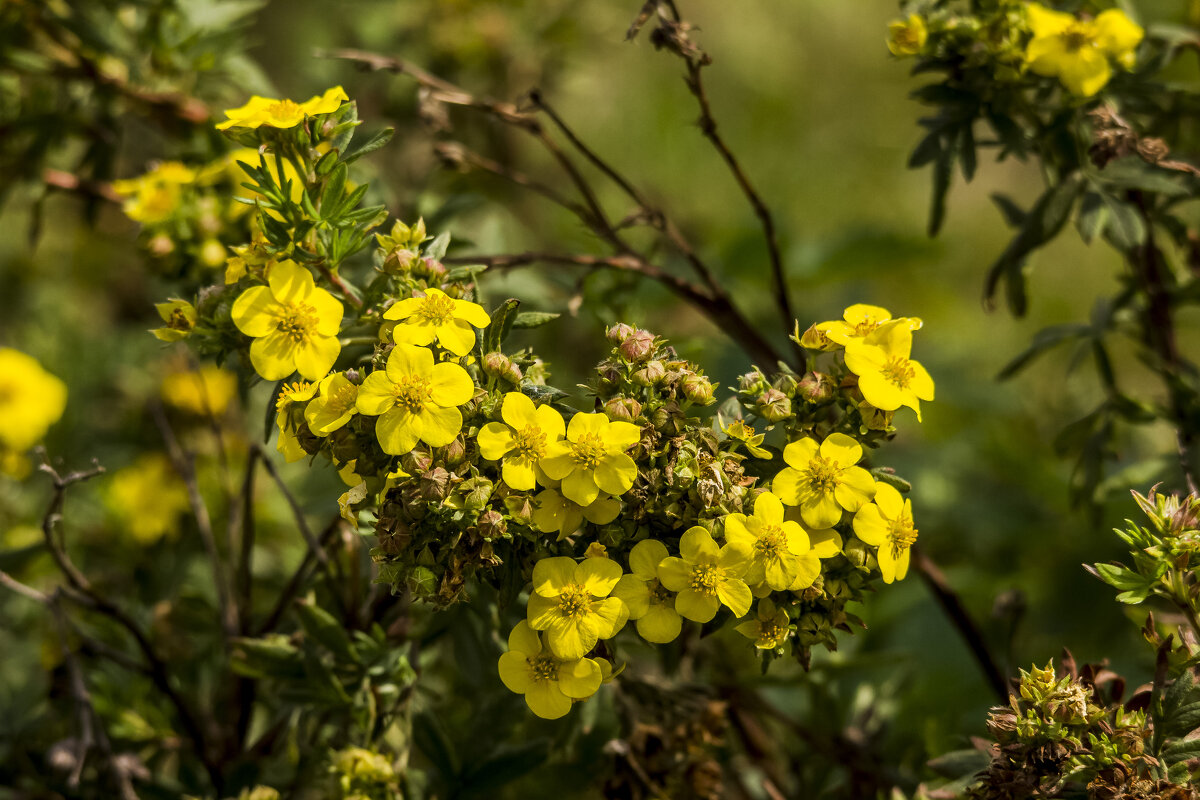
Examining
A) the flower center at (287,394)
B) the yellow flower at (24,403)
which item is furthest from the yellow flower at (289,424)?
the yellow flower at (24,403)

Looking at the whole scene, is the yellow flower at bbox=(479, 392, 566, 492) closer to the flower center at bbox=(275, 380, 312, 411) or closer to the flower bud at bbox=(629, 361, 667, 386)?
the flower bud at bbox=(629, 361, 667, 386)

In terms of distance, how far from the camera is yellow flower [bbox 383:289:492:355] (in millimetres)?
998

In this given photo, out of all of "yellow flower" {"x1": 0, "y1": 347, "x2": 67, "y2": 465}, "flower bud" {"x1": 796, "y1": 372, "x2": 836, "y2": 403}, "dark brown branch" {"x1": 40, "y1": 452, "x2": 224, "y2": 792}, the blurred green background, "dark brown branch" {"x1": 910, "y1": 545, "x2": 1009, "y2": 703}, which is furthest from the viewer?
"yellow flower" {"x1": 0, "y1": 347, "x2": 67, "y2": 465}

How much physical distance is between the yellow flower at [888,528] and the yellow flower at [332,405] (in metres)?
0.55

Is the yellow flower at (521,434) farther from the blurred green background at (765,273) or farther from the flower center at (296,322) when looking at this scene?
the blurred green background at (765,273)

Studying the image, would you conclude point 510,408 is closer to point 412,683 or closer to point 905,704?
point 412,683

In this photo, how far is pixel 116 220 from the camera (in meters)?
3.49

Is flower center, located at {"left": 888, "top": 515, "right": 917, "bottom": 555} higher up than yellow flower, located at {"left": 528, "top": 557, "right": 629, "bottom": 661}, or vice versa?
flower center, located at {"left": 888, "top": 515, "right": 917, "bottom": 555}

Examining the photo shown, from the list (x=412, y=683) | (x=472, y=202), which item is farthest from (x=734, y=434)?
(x=472, y=202)

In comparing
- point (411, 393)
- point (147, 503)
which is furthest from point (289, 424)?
point (147, 503)

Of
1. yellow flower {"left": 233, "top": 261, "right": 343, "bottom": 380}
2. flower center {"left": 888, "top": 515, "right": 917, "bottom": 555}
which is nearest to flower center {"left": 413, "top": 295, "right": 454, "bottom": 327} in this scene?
yellow flower {"left": 233, "top": 261, "right": 343, "bottom": 380}

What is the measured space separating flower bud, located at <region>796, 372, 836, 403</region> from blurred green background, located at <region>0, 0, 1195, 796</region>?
1.24ft

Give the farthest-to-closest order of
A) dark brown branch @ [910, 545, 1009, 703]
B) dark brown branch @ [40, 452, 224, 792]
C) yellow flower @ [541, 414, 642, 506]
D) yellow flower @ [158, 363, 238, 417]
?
yellow flower @ [158, 363, 238, 417] → dark brown branch @ [910, 545, 1009, 703] → dark brown branch @ [40, 452, 224, 792] → yellow flower @ [541, 414, 642, 506]

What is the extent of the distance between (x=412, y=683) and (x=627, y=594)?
467mm
